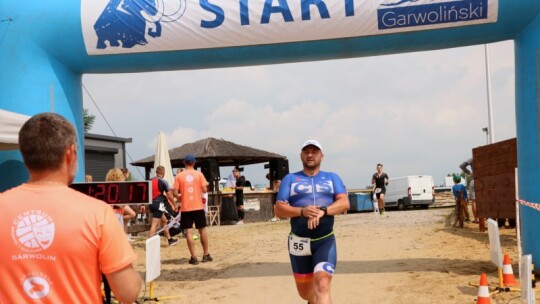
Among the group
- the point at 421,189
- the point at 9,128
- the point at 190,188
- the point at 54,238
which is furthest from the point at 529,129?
the point at 421,189

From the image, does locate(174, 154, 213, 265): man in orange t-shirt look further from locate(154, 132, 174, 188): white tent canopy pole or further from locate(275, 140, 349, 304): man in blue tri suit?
locate(154, 132, 174, 188): white tent canopy pole

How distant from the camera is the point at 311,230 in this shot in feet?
17.3

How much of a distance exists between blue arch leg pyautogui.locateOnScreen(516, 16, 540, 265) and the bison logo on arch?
482 cm

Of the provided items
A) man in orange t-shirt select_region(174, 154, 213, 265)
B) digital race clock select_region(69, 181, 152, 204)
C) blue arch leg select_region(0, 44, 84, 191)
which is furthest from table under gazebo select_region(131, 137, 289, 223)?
digital race clock select_region(69, 181, 152, 204)

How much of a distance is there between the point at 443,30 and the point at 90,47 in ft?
16.8

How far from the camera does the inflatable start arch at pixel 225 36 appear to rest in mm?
7664

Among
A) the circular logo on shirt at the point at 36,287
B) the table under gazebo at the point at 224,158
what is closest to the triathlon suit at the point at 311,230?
the circular logo on shirt at the point at 36,287

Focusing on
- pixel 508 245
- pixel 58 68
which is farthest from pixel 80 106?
pixel 508 245

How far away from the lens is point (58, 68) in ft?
27.8

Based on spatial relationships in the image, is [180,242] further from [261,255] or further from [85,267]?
[85,267]

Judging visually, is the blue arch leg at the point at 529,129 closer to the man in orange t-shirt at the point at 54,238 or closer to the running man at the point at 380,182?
the man in orange t-shirt at the point at 54,238

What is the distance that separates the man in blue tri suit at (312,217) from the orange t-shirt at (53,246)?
314 cm

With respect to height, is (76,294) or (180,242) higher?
(76,294)

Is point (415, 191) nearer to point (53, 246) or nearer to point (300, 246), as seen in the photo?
point (300, 246)
